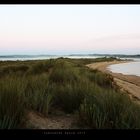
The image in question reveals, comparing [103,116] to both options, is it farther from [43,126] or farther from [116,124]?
[43,126]

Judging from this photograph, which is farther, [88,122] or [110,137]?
[88,122]

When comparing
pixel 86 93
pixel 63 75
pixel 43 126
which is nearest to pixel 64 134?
pixel 43 126

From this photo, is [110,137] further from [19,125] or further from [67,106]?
[67,106]

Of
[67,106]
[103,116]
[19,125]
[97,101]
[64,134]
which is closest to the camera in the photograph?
[64,134]

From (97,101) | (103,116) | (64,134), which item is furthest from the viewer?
(97,101)

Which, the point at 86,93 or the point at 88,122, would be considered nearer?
the point at 88,122

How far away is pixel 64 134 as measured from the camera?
2.32 meters

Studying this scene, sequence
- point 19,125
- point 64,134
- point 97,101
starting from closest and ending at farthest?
point 64,134 < point 19,125 < point 97,101

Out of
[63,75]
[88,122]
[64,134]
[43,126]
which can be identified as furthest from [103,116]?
[63,75]

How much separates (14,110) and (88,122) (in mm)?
979

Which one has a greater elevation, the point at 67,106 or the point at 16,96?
the point at 16,96

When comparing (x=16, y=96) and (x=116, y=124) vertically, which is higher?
(x=16, y=96)

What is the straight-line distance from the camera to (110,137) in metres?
2.41

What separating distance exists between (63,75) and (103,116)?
3.78 meters
